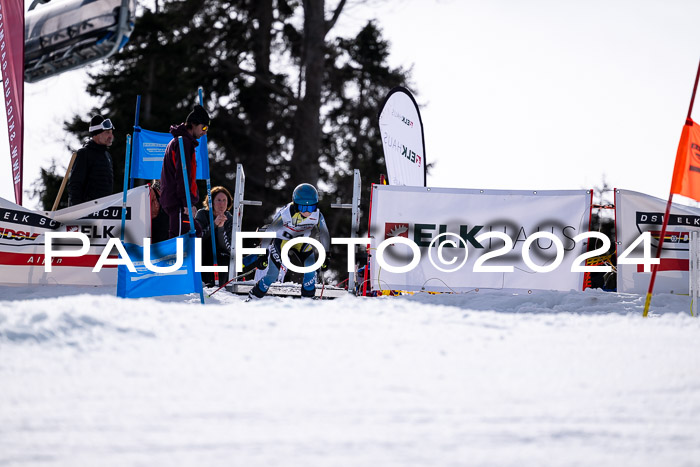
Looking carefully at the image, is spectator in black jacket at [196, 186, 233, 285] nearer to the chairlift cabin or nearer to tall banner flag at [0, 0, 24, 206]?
tall banner flag at [0, 0, 24, 206]

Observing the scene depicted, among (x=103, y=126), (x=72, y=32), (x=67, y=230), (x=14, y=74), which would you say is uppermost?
(x=72, y=32)

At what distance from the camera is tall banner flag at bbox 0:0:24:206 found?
1084cm

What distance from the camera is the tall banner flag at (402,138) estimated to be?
10.3 metres

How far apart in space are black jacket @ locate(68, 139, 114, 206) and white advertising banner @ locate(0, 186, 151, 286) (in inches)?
16.1

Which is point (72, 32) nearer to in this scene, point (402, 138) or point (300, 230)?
point (402, 138)

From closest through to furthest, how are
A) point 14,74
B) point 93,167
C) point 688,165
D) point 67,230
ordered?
point 688,165, point 67,230, point 93,167, point 14,74

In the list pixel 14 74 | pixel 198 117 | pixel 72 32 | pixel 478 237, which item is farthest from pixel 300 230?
pixel 72 32

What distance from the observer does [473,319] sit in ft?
20.6

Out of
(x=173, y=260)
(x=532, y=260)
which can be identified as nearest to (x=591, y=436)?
(x=173, y=260)

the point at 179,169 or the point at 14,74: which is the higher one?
the point at 14,74

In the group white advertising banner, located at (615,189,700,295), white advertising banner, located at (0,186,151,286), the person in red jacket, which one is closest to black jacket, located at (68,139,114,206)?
white advertising banner, located at (0,186,151,286)

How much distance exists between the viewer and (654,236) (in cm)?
897

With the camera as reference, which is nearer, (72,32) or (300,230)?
(300,230)

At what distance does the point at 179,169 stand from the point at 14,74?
4.35 metres
